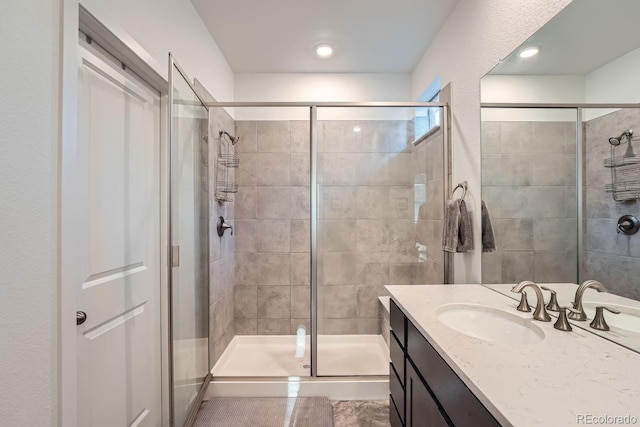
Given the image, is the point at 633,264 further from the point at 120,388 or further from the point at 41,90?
the point at 120,388

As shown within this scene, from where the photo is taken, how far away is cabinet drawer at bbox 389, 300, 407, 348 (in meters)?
1.26

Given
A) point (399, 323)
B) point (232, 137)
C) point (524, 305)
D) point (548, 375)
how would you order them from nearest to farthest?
point (548, 375) → point (524, 305) → point (399, 323) → point (232, 137)

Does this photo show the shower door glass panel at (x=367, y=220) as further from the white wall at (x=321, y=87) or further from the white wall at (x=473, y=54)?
the white wall at (x=321, y=87)

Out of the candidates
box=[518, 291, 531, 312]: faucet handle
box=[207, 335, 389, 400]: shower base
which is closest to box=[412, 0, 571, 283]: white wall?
box=[518, 291, 531, 312]: faucet handle

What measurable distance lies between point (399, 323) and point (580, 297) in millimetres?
685

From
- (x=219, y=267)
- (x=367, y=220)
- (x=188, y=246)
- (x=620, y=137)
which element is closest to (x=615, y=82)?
(x=620, y=137)

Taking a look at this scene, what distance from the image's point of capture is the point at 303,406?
1.86m

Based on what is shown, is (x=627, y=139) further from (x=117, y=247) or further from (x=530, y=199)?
(x=117, y=247)

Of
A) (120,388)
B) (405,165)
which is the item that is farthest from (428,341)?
(405,165)

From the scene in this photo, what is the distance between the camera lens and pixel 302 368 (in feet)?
7.07

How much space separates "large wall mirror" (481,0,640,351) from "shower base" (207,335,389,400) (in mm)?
1183

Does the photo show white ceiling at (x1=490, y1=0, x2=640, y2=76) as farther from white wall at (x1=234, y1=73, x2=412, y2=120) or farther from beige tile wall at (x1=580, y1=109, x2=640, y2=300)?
white wall at (x1=234, y1=73, x2=412, y2=120)

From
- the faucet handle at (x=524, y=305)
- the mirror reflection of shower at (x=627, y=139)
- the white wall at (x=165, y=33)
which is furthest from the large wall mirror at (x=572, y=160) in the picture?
the white wall at (x=165, y=33)

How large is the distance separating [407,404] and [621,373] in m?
0.79
